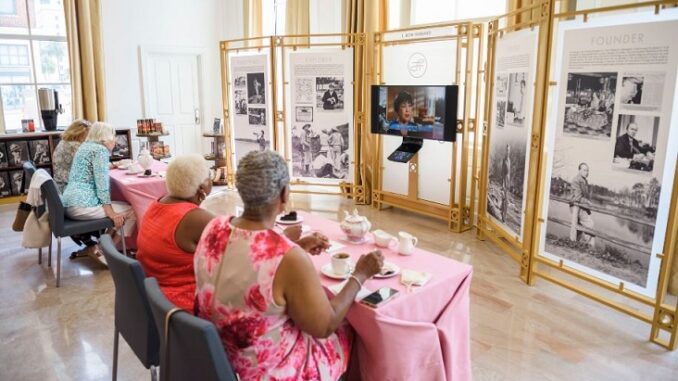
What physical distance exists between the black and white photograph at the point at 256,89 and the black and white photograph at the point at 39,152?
269cm

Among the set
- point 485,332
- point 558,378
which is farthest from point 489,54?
point 558,378

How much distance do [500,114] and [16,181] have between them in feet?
19.2

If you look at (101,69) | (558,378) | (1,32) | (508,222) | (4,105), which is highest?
(1,32)

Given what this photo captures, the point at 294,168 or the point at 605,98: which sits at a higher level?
the point at 605,98

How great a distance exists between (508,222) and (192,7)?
6156mm

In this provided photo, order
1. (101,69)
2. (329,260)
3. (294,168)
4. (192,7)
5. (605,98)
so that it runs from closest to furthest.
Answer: (329,260) → (605,98) → (294,168) → (101,69) → (192,7)

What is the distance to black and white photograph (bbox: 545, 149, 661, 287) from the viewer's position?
9.71 feet

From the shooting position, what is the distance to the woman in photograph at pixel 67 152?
3.97 m

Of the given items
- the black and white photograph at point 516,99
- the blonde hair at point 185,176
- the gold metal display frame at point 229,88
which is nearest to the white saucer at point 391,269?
the blonde hair at point 185,176

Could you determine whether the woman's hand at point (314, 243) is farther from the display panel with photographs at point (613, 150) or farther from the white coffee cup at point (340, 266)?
the display panel with photographs at point (613, 150)

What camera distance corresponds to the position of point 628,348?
2.89 m

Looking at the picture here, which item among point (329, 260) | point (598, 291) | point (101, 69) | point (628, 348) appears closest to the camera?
point (329, 260)

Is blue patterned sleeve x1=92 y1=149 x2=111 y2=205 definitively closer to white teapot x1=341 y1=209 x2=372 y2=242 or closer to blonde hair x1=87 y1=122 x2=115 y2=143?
blonde hair x1=87 y1=122 x2=115 y2=143

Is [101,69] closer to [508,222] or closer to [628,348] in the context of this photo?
[508,222]
